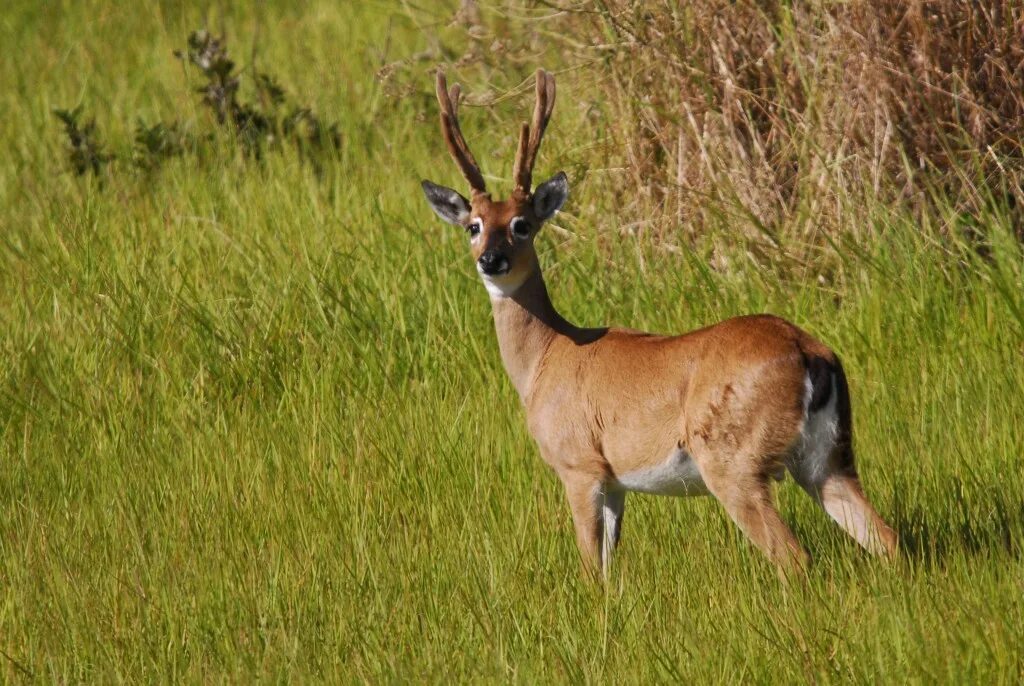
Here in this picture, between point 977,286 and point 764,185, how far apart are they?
1.23m

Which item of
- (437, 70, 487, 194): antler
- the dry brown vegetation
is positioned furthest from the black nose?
the dry brown vegetation

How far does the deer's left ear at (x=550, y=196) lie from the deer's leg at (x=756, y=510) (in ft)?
4.69

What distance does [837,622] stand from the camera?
3893 mm

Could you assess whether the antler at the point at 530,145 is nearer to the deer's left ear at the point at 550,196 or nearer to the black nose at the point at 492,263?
the deer's left ear at the point at 550,196

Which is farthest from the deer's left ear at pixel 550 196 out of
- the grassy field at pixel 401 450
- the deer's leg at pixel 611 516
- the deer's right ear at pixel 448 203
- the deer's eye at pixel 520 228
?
the deer's leg at pixel 611 516

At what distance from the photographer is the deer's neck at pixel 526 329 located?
208 inches

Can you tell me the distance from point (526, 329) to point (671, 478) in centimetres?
100

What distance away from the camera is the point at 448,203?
559 centimetres

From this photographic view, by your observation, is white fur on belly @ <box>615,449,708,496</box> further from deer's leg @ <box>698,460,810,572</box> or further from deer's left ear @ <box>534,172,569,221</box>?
deer's left ear @ <box>534,172,569,221</box>

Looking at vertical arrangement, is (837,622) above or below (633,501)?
above

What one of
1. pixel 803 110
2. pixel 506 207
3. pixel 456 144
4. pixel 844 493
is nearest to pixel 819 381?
pixel 844 493

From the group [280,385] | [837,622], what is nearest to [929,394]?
[837,622]

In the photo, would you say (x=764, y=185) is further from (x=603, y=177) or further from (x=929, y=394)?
(x=929, y=394)

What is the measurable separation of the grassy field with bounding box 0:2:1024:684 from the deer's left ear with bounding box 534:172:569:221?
80 centimetres
